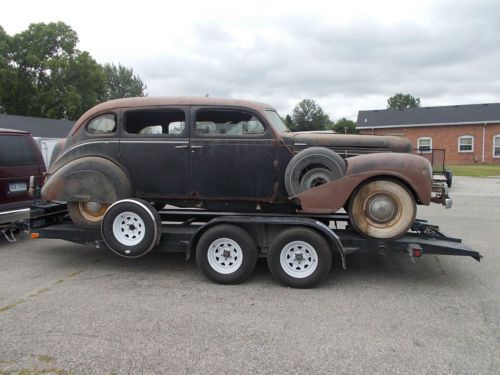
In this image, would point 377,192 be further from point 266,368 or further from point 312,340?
point 266,368

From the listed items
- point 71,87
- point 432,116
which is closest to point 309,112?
point 432,116

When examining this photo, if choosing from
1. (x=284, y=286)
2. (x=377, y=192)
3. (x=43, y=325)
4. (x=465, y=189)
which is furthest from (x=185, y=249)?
(x=465, y=189)

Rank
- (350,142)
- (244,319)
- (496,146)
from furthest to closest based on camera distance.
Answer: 1. (496,146)
2. (350,142)
3. (244,319)

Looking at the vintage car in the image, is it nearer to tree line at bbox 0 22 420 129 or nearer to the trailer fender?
the trailer fender

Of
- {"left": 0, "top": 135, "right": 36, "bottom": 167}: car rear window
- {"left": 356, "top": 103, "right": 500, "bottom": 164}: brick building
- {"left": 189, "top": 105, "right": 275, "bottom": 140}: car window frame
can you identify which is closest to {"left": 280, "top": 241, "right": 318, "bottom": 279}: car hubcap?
{"left": 189, "top": 105, "right": 275, "bottom": 140}: car window frame

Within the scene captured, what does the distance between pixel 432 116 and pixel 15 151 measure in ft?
118

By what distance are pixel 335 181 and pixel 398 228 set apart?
37.8 inches

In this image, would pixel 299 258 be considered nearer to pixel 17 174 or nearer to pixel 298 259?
pixel 298 259

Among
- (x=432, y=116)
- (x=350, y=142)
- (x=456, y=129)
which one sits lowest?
(x=350, y=142)

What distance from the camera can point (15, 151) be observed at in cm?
702

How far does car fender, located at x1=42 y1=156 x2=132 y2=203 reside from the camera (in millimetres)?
5328

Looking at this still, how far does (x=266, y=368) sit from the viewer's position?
306 centimetres

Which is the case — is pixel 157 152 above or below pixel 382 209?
above

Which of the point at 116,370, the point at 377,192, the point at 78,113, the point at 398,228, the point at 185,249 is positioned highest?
the point at 78,113
